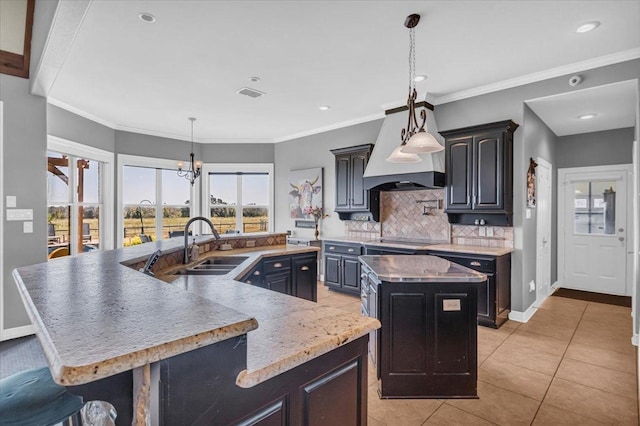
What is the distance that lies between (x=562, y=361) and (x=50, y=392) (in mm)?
3730

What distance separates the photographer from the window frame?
7.27 meters

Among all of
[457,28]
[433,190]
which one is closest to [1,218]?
[457,28]

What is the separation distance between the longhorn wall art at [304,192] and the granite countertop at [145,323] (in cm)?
486

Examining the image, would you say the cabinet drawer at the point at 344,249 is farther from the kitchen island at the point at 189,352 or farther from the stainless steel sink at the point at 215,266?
the kitchen island at the point at 189,352

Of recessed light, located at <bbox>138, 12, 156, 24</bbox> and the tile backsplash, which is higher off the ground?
recessed light, located at <bbox>138, 12, 156, 24</bbox>

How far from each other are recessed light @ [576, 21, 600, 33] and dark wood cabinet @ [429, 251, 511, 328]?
7.61ft

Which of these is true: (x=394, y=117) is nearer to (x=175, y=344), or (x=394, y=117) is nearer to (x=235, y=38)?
(x=235, y=38)

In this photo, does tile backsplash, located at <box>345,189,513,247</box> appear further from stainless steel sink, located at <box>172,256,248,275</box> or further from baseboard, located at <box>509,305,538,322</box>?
stainless steel sink, located at <box>172,256,248,275</box>

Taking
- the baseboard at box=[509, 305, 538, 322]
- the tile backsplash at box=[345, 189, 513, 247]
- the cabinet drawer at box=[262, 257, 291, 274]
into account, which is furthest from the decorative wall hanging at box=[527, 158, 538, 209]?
the cabinet drawer at box=[262, 257, 291, 274]

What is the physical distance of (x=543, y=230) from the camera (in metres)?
4.82

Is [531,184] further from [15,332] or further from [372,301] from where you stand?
[15,332]

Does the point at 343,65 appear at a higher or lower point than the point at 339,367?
higher

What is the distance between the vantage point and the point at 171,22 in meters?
2.82

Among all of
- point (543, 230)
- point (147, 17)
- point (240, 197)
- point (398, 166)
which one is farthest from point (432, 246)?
point (240, 197)
